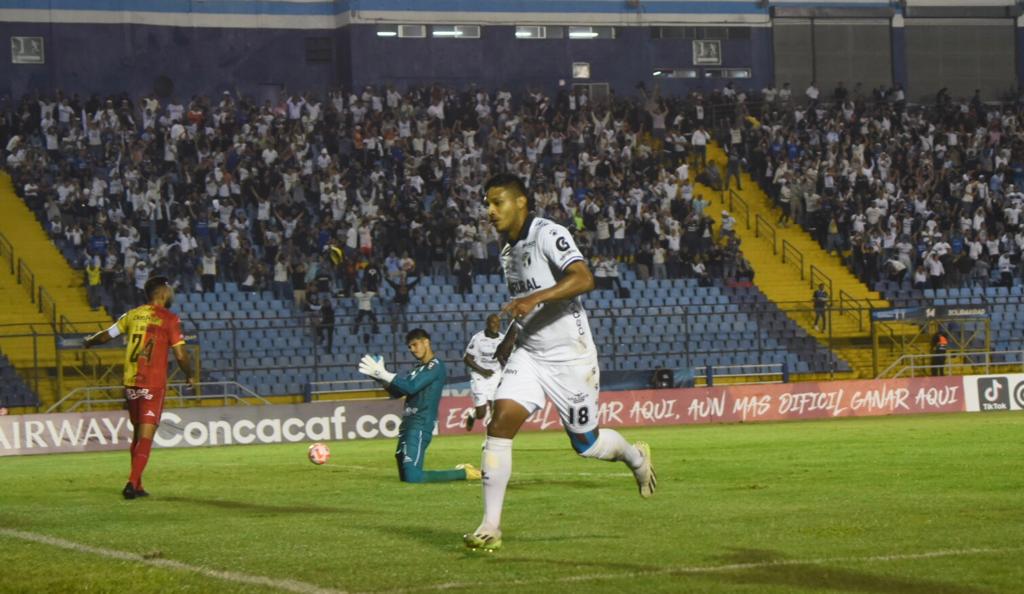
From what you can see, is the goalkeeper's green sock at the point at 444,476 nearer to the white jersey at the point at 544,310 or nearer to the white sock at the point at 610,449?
the white sock at the point at 610,449

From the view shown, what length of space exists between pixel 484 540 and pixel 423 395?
287 inches

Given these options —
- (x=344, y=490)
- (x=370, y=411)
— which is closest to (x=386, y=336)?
(x=370, y=411)

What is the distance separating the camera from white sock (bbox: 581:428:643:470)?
10867 mm

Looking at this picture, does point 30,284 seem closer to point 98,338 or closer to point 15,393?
point 15,393

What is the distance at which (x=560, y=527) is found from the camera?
1162 cm

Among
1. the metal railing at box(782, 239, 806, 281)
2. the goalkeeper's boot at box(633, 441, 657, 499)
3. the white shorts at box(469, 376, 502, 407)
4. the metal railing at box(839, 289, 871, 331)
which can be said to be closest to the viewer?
the goalkeeper's boot at box(633, 441, 657, 499)

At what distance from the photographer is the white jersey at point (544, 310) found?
10.6 metres

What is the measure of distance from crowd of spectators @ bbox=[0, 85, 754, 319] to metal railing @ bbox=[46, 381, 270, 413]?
3440 mm

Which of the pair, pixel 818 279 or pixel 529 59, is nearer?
pixel 818 279

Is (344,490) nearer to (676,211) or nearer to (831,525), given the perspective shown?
(831,525)

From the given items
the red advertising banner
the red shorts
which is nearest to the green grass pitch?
the red shorts

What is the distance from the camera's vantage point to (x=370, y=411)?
32.0 metres

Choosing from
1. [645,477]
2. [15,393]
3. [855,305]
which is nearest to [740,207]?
[855,305]

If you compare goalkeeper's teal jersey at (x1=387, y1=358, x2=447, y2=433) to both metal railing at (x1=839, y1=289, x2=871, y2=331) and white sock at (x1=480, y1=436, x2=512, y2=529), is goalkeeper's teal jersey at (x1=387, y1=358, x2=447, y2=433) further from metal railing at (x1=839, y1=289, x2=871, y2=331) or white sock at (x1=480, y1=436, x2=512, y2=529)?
metal railing at (x1=839, y1=289, x2=871, y2=331)
